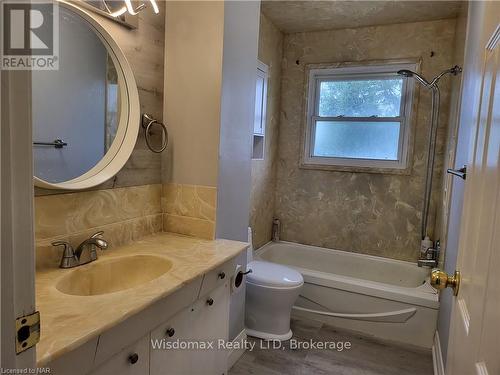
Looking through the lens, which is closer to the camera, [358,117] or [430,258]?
[430,258]

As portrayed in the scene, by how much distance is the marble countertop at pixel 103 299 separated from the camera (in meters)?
0.80

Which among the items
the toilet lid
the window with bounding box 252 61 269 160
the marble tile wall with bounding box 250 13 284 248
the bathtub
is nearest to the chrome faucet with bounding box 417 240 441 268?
the bathtub

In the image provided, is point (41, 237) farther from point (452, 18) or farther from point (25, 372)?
point (452, 18)

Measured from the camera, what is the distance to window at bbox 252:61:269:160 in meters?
2.87

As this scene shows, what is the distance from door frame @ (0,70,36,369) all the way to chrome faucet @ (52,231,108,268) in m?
0.91

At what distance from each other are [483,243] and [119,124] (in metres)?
1.47

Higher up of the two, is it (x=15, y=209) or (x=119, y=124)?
(x=119, y=124)

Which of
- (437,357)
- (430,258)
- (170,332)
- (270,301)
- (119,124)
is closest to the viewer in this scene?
(170,332)

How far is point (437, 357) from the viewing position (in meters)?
2.14

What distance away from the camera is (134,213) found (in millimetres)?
1720

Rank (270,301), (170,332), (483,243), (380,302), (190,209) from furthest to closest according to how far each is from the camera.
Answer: (380,302) < (270,301) < (190,209) < (170,332) < (483,243)

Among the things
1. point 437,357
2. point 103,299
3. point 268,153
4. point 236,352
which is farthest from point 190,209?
A: point 437,357

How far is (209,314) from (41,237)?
73 centimetres

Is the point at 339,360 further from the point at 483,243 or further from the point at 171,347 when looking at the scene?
the point at 483,243
